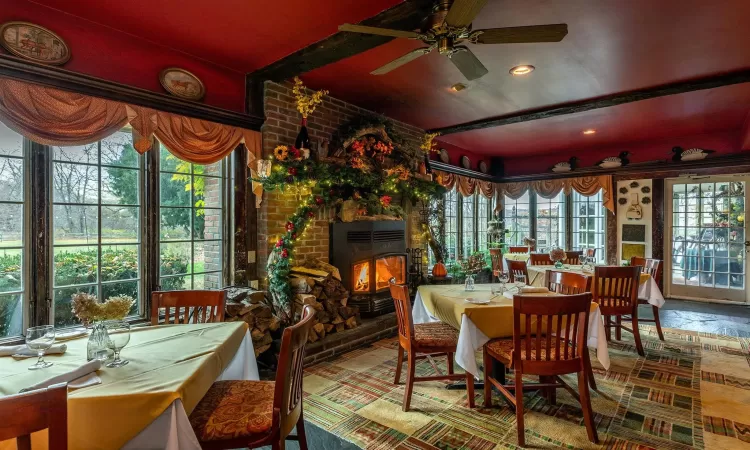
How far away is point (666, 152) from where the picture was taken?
6.39 metres

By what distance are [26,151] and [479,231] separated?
6.84 metres

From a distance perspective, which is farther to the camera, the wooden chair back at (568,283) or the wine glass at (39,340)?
the wooden chair back at (568,283)

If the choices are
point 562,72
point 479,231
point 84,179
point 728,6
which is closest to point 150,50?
point 84,179

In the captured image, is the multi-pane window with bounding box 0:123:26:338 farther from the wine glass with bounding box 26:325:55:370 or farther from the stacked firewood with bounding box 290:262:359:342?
the stacked firewood with bounding box 290:262:359:342

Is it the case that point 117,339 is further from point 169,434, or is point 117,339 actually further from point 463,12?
point 463,12

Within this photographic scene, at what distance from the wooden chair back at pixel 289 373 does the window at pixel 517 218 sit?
7146 millimetres

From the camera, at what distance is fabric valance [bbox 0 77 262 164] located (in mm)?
2258

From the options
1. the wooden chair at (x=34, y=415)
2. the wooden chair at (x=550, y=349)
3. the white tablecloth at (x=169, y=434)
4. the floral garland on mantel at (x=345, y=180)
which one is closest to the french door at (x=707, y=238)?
the floral garland on mantel at (x=345, y=180)

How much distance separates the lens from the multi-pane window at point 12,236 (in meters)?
2.42

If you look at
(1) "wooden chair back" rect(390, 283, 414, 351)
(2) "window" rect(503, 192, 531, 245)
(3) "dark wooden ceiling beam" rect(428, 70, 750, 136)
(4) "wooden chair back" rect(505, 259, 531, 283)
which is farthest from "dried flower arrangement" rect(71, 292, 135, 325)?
(2) "window" rect(503, 192, 531, 245)

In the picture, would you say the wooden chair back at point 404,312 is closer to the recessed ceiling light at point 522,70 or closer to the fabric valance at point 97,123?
the fabric valance at point 97,123

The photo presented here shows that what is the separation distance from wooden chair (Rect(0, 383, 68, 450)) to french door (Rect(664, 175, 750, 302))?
804 centimetres

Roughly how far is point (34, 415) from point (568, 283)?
325cm

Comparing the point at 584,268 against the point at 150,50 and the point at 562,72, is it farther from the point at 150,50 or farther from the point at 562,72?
the point at 150,50
